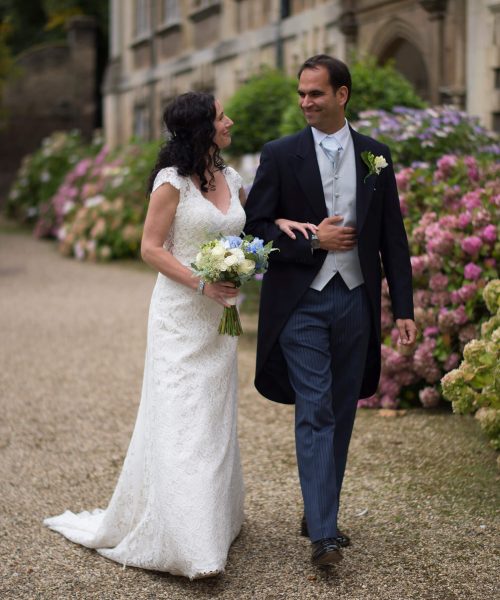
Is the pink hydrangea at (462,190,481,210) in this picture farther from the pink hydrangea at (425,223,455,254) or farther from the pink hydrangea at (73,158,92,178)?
the pink hydrangea at (73,158,92,178)

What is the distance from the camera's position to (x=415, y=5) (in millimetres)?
11508

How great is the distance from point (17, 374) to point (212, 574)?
15.1 feet

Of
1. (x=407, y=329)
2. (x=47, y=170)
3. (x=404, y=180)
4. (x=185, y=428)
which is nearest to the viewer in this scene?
(x=185, y=428)

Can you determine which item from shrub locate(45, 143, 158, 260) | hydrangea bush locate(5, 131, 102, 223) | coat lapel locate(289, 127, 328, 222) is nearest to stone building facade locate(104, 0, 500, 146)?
hydrangea bush locate(5, 131, 102, 223)

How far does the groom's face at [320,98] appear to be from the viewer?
12.4 ft

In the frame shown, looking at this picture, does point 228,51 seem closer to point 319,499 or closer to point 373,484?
point 373,484

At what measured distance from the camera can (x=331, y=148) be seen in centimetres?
385

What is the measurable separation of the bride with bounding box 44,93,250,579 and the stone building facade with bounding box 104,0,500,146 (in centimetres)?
685

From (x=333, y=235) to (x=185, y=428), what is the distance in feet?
2.92

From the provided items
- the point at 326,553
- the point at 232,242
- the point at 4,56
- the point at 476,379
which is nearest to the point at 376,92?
the point at 476,379

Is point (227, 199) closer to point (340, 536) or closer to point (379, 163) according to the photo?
point (379, 163)

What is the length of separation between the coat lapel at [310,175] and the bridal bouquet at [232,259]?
24cm

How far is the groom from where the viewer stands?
3764mm

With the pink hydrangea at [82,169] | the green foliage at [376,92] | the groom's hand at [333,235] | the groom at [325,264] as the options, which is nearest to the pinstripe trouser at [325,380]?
the groom at [325,264]
